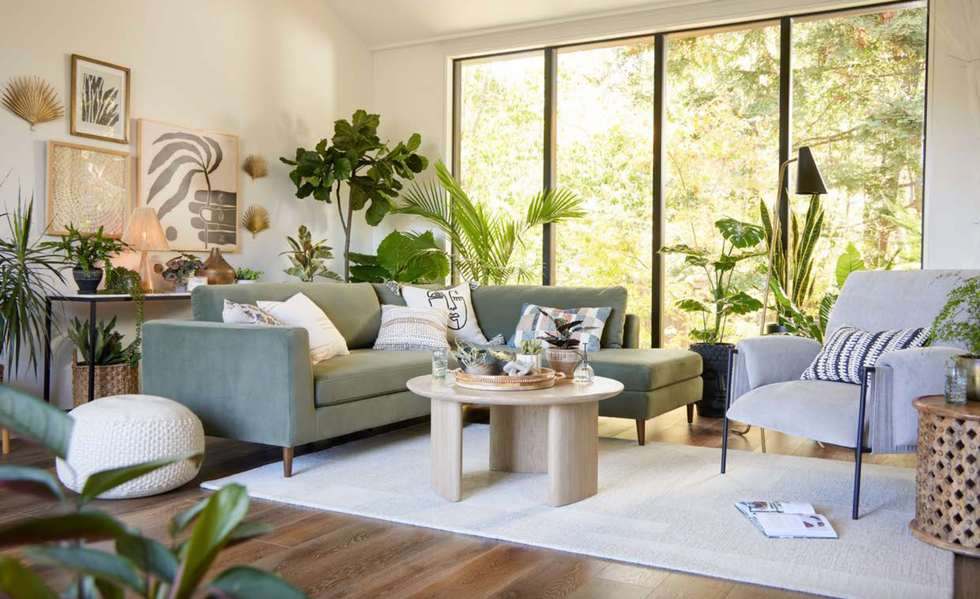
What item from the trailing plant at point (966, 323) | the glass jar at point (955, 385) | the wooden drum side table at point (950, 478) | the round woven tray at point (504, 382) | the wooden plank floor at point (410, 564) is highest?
the trailing plant at point (966, 323)

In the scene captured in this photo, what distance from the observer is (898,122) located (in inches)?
216

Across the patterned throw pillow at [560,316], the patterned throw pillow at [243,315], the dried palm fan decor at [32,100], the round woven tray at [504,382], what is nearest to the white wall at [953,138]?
the patterned throw pillow at [560,316]

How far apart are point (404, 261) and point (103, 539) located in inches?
233

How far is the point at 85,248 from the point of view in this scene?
4.54 m

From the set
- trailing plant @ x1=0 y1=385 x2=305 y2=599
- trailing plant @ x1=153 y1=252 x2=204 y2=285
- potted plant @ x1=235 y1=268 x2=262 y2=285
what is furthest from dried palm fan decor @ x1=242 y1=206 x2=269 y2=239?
trailing plant @ x1=0 y1=385 x2=305 y2=599

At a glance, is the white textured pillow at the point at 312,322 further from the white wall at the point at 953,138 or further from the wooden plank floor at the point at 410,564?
the white wall at the point at 953,138

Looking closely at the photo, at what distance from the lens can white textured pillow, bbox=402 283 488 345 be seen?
5.02m

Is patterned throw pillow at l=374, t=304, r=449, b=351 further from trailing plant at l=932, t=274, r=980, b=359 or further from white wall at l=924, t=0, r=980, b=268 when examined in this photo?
white wall at l=924, t=0, r=980, b=268

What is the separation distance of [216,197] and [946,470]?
4784 millimetres

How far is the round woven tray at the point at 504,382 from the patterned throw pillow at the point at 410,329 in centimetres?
136

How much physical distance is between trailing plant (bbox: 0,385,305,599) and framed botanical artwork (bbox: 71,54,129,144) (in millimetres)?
4762

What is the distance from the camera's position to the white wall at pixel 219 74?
4.65m

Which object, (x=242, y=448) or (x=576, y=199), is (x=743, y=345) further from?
(x=576, y=199)

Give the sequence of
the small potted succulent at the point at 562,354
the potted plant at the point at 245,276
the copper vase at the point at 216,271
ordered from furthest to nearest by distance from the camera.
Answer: the potted plant at the point at 245,276, the copper vase at the point at 216,271, the small potted succulent at the point at 562,354
